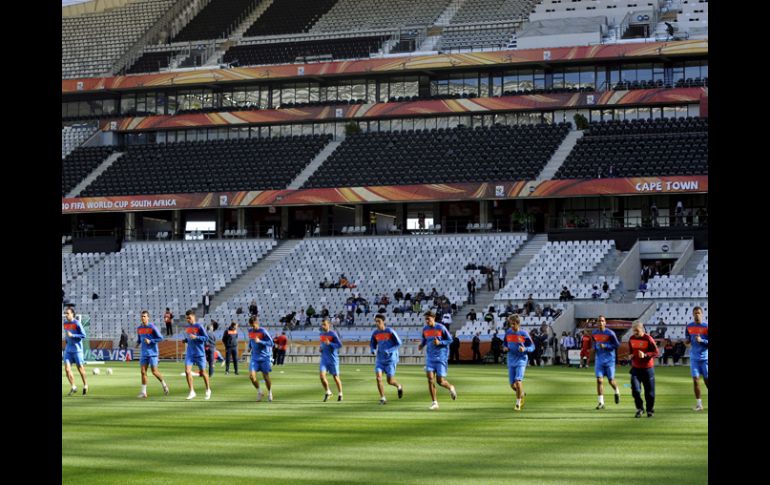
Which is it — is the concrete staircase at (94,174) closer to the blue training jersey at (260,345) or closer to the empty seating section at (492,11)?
the empty seating section at (492,11)

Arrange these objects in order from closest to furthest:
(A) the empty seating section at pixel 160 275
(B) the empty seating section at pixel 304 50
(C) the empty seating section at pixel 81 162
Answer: (A) the empty seating section at pixel 160 275 → (C) the empty seating section at pixel 81 162 → (B) the empty seating section at pixel 304 50

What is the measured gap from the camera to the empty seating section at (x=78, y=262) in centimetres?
7369

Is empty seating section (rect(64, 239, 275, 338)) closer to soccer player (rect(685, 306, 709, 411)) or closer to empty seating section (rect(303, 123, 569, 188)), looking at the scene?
empty seating section (rect(303, 123, 569, 188))

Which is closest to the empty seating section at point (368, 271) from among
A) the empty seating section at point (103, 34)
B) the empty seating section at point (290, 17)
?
the empty seating section at point (290, 17)

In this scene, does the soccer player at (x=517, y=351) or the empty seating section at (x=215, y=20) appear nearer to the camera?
the soccer player at (x=517, y=351)

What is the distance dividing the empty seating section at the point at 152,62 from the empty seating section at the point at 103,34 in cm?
181

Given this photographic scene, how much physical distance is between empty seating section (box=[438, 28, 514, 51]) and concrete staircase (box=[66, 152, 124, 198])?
23.5m

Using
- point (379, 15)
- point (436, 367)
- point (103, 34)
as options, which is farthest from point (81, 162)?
point (436, 367)

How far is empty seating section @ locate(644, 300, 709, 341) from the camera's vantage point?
52000 millimetres

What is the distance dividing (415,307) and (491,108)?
819 inches

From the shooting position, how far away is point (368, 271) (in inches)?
2655

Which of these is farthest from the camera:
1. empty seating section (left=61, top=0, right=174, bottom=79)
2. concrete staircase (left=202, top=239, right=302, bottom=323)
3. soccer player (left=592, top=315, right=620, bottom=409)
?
empty seating section (left=61, top=0, right=174, bottom=79)

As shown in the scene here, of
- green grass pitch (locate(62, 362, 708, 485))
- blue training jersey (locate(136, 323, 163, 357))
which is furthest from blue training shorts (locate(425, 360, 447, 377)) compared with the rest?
blue training jersey (locate(136, 323, 163, 357))
